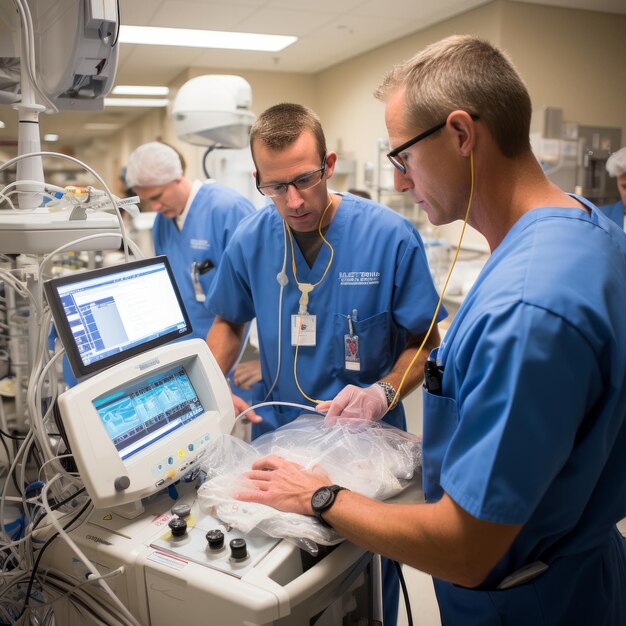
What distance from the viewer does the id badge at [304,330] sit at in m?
1.52

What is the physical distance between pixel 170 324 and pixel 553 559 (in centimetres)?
81

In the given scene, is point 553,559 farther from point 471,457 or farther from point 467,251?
point 467,251

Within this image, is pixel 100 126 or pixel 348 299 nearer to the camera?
pixel 348 299

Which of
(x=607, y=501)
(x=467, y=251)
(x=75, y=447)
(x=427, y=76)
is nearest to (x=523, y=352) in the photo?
(x=607, y=501)

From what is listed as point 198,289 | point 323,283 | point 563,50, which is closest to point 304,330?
point 323,283

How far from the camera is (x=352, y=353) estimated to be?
4.93ft

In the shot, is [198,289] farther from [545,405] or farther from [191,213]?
Result: [545,405]

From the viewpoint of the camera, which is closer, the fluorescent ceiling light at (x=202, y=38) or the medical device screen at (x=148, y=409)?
the medical device screen at (x=148, y=409)

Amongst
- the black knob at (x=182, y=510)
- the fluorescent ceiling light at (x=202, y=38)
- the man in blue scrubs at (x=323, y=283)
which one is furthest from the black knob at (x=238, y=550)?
the fluorescent ceiling light at (x=202, y=38)

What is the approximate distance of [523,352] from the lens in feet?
2.26

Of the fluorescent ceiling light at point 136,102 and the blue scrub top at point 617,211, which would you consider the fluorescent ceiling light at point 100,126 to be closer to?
the fluorescent ceiling light at point 136,102

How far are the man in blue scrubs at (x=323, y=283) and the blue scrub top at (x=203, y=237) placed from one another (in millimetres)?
898

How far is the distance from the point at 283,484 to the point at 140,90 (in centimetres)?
766

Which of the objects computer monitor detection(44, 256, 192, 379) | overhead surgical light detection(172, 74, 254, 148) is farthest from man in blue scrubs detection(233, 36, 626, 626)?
overhead surgical light detection(172, 74, 254, 148)
